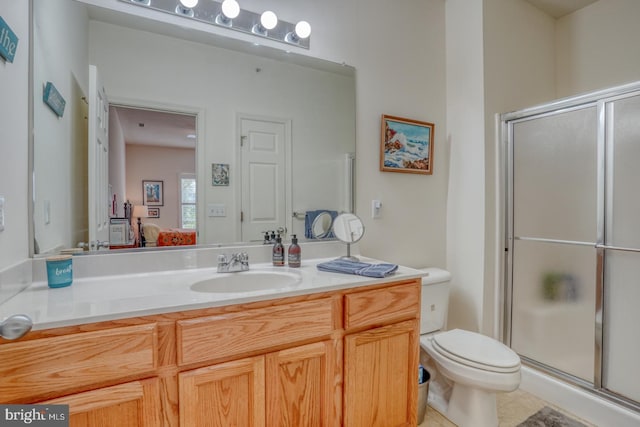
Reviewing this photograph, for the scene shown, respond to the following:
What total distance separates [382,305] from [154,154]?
1.21 metres

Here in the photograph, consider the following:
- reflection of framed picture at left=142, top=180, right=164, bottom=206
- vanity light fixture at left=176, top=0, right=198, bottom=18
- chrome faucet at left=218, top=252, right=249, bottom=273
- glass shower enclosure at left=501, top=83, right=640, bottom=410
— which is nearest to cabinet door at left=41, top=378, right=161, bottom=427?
chrome faucet at left=218, top=252, right=249, bottom=273

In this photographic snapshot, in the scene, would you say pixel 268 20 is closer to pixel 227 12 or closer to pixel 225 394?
pixel 227 12

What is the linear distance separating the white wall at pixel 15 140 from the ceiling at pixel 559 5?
2.91m

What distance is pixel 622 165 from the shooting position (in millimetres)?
1704

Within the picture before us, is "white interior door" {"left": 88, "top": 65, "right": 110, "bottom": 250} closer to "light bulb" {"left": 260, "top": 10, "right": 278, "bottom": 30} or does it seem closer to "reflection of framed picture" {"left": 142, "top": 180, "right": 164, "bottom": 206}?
"reflection of framed picture" {"left": 142, "top": 180, "right": 164, "bottom": 206}

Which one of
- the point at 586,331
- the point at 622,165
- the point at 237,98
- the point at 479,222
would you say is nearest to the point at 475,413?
the point at 586,331

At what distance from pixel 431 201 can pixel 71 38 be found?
214cm

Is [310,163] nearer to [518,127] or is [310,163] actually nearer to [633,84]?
[518,127]

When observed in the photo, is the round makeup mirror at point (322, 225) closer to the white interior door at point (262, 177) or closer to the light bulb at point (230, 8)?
the white interior door at point (262, 177)

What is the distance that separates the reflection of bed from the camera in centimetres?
151

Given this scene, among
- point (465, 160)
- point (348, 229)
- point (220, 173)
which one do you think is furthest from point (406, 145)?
point (220, 173)

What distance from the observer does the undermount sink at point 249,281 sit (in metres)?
1.44

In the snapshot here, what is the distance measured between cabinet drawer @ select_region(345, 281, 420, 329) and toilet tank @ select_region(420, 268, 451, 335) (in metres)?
0.44

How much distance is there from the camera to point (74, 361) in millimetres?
893
